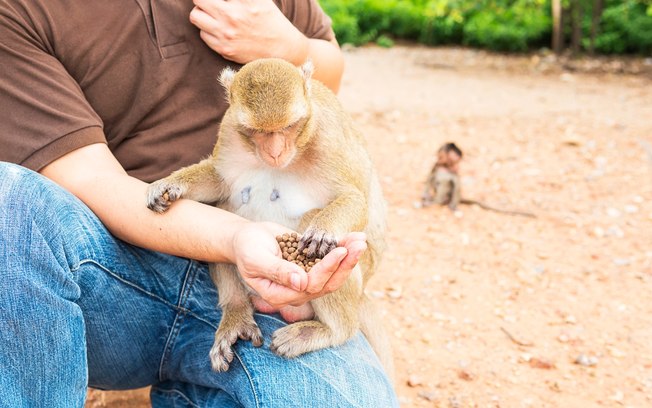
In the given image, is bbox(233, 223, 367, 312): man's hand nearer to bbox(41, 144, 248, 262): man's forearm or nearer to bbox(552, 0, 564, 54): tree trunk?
bbox(41, 144, 248, 262): man's forearm

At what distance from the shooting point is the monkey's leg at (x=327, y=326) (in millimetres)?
2262

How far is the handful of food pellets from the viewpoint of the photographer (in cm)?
207

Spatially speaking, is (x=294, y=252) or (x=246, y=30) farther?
(x=246, y=30)

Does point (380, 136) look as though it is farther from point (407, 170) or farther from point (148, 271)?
point (148, 271)

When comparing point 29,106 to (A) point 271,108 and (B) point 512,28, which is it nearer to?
(A) point 271,108

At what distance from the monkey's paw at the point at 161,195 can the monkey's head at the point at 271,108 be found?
285mm

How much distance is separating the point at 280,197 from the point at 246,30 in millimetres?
594

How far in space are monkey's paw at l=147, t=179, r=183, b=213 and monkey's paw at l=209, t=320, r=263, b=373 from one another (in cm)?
44

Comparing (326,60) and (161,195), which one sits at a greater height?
(326,60)

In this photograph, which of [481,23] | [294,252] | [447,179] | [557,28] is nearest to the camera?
[294,252]

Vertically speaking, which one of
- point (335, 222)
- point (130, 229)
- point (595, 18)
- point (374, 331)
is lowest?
point (374, 331)

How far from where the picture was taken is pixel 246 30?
2.49 m

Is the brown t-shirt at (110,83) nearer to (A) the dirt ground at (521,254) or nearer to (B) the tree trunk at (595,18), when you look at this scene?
(A) the dirt ground at (521,254)

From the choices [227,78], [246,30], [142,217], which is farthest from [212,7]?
[142,217]
